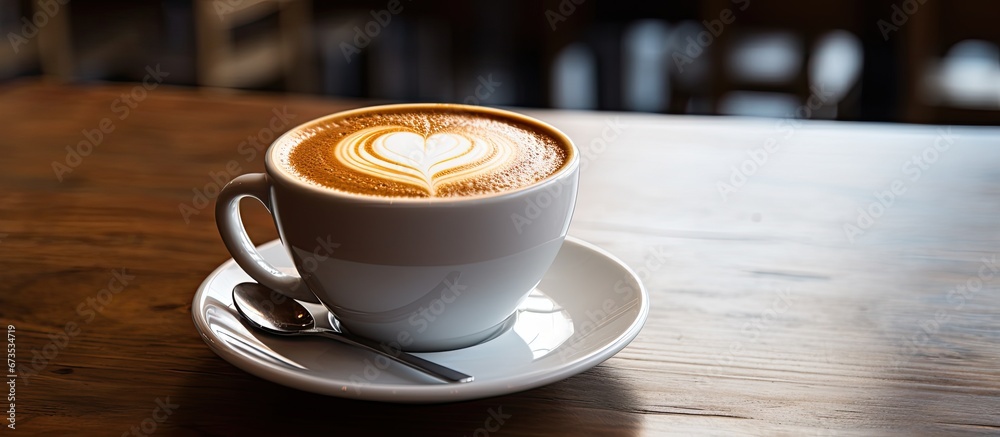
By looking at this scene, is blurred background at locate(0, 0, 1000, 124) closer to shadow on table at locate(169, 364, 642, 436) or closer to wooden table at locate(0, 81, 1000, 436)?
wooden table at locate(0, 81, 1000, 436)

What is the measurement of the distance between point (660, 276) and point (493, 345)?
0.20 metres

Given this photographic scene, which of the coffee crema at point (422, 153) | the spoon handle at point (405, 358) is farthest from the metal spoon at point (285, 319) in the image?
the coffee crema at point (422, 153)

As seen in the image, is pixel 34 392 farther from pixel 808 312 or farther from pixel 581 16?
pixel 581 16

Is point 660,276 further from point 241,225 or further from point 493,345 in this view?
point 241,225

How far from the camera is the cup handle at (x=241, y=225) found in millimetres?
646

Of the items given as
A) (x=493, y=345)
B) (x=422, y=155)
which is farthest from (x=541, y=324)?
(x=422, y=155)

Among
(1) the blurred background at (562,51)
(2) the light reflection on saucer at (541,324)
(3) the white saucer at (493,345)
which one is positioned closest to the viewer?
(3) the white saucer at (493,345)

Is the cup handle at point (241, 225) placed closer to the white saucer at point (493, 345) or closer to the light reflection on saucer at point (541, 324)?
the white saucer at point (493, 345)

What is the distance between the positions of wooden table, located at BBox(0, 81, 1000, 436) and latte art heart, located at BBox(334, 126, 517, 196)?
149mm

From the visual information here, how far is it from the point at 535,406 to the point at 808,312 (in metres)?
0.25

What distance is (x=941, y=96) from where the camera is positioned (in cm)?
250

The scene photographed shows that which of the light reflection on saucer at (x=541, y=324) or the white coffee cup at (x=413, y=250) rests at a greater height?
the white coffee cup at (x=413, y=250)

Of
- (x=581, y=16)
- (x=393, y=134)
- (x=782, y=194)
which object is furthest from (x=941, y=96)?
(x=393, y=134)

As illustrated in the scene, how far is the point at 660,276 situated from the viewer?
2.55ft
